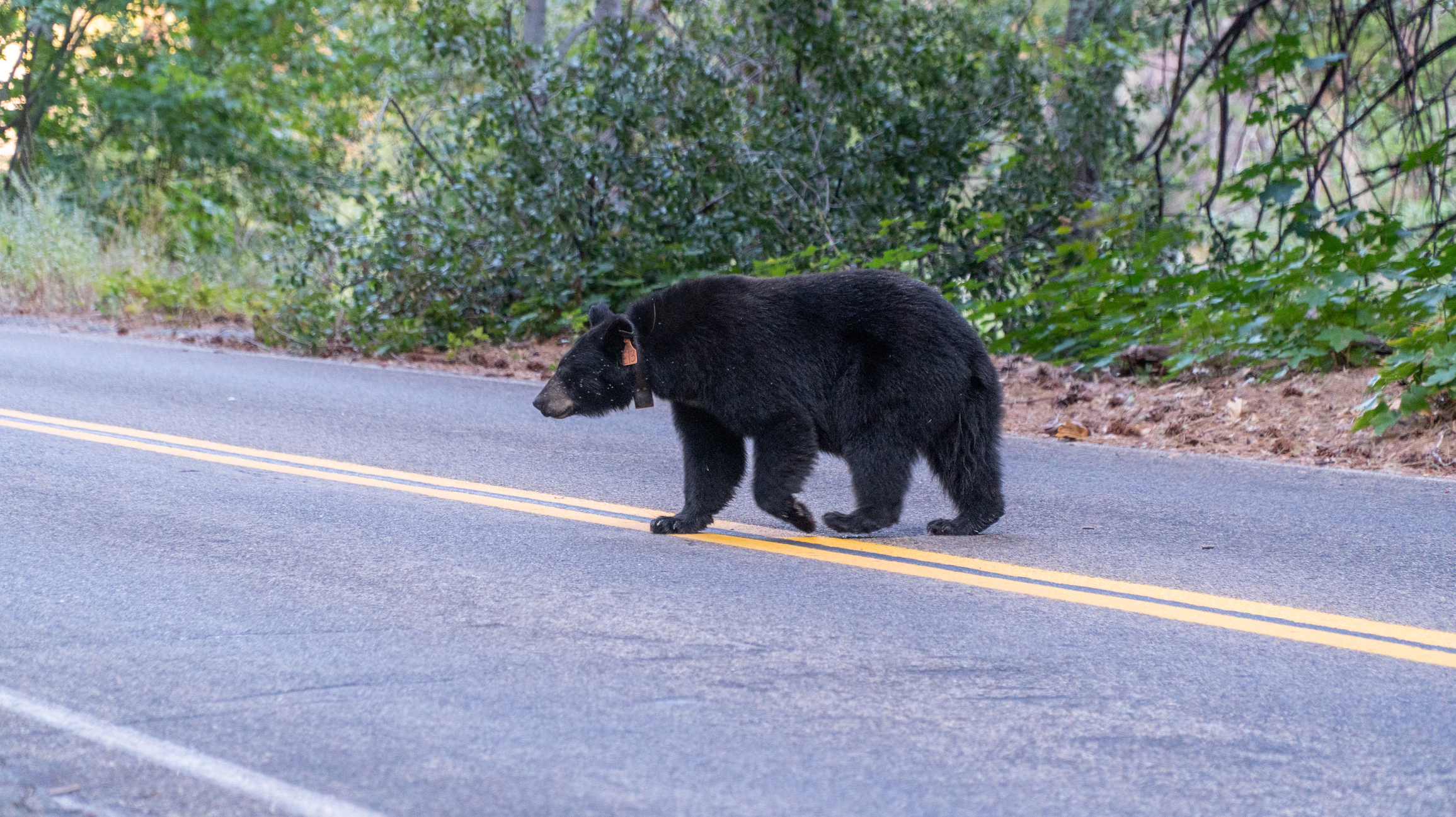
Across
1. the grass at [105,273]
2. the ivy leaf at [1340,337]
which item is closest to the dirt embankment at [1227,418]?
the ivy leaf at [1340,337]

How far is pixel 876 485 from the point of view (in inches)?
214

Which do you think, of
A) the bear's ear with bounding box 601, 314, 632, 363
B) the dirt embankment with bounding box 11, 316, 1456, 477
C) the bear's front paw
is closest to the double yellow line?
the bear's front paw

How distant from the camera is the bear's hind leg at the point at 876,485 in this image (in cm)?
541

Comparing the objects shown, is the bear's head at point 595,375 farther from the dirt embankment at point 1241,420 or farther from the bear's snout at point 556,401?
the dirt embankment at point 1241,420

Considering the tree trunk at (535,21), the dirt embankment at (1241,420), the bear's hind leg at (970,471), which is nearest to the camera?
the bear's hind leg at (970,471)

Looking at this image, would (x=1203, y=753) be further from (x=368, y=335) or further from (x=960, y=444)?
(x=368, y=335)

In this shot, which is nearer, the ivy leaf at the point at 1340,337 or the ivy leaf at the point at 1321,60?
the ivy leaf at the point at 1340,337

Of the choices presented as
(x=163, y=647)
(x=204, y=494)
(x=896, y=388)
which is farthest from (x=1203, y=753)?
(x=204, y=494)

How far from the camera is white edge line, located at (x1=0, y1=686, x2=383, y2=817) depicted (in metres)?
2.99

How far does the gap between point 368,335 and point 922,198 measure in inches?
230

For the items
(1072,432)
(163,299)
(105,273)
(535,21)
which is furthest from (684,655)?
(105,273)

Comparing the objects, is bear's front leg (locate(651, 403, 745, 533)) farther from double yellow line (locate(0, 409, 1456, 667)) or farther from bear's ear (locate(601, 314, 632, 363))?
bear's ear (locate(601, 314, 632, 363))

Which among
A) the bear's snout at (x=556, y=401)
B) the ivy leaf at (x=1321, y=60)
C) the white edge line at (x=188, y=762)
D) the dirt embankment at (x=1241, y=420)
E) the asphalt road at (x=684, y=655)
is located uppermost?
the ivy leaf at (x=1321, y=60)

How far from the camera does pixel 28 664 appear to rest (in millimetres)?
3932
